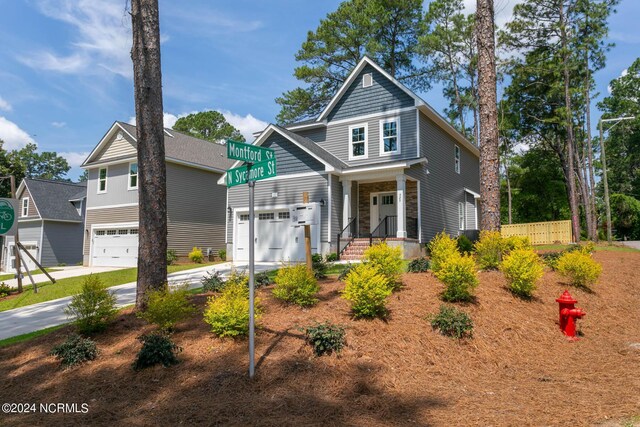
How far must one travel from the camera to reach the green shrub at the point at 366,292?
596 cm

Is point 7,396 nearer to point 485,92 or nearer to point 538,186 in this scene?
point 485,92

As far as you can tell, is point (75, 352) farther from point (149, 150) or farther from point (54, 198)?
point (54, 198)

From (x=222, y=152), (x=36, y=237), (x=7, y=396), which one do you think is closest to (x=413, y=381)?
(x=7, y=396)

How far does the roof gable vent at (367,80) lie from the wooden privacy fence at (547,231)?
11.2m

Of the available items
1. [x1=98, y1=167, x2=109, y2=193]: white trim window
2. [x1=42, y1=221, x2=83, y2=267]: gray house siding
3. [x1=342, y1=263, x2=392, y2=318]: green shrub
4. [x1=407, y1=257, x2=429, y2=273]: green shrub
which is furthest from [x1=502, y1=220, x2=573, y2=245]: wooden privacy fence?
[x1=42, y1=221, x2=83, y2=267]: gray house siding

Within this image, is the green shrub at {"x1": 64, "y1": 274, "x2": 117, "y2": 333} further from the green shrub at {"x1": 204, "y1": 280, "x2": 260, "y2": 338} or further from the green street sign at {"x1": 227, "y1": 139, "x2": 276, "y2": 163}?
the green street sign at {"x1": 227, "y1": 139, "x2": 276, "y2": 163}

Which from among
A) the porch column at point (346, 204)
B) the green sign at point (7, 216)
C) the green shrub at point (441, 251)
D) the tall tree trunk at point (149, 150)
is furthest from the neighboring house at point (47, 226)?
the green shrub at point (441, 251)

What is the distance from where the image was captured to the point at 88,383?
16.5 feet

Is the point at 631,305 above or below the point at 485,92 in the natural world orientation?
below

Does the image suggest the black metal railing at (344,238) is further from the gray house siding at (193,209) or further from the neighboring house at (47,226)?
the neighboring house at (47,226)

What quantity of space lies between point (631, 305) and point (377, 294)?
620 cm

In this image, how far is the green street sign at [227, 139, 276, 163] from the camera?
4.75 m

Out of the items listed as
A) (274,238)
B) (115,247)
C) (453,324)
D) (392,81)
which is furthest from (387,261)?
(115,247)

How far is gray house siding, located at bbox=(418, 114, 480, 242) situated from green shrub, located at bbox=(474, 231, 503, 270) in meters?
8.34
